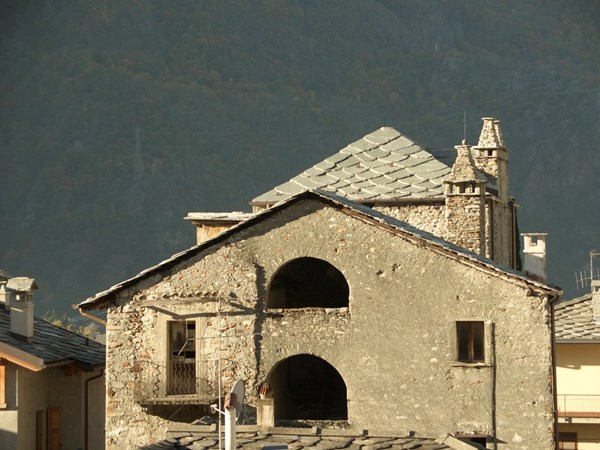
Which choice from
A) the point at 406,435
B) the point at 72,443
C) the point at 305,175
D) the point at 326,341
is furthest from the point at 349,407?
the point at 305,175

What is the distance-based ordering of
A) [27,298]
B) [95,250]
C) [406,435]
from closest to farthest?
[406,435] < [27,298] < [95,250]

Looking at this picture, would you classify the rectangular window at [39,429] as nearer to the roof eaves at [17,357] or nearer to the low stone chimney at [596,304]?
the roof eaves at [17,357]

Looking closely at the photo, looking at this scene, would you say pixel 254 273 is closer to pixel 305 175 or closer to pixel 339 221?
pixel 339 221

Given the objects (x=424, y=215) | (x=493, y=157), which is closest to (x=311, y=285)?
(x=424, y=215)

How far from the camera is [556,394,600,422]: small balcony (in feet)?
160

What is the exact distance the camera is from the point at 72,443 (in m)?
37.6

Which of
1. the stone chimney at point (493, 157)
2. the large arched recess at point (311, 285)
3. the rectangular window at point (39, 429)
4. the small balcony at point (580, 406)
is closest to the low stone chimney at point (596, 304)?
the small balcony at point (580, 406)

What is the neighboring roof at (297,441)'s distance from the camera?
2684 centimetres

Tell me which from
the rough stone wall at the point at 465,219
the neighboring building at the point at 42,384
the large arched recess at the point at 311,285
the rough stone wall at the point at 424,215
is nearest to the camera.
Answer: the neighboring building at the point at 42,384

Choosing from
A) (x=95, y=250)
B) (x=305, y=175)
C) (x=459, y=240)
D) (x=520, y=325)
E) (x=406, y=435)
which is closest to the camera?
(x=406, y=435)

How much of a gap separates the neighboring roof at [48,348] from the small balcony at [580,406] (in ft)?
46.3

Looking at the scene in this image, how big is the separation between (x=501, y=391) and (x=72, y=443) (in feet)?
33.6

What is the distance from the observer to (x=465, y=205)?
42.2 m

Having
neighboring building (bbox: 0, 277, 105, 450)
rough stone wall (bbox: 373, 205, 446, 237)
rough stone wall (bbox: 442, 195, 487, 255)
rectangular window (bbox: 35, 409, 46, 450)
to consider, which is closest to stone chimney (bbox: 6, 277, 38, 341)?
neighboring building (bbox: 0, 277, 105, 450)
